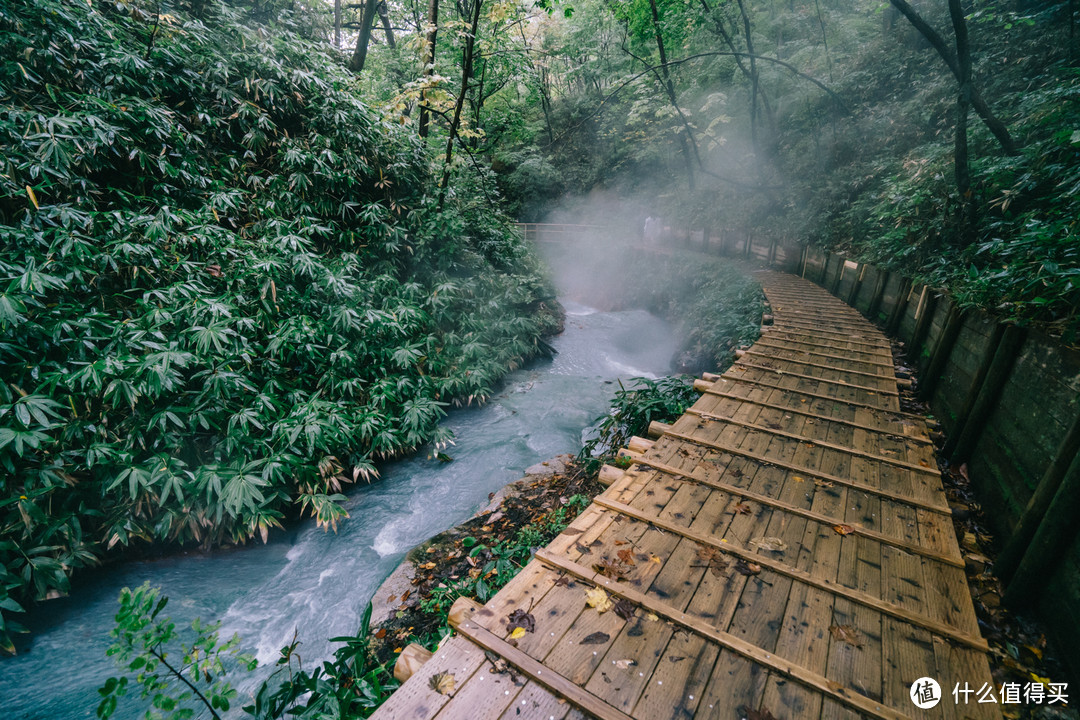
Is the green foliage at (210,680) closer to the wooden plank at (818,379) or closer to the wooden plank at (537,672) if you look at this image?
the wooden plank at (537,672)

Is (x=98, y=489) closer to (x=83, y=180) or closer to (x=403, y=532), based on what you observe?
(x=403, y=532)

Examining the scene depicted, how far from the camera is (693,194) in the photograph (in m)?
19.4

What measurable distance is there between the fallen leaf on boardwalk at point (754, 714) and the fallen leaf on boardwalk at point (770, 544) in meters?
0.89

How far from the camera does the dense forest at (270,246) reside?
3773 millimetres

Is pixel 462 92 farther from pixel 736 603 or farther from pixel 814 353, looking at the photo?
pixel 736 603

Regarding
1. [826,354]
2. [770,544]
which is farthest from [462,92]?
[770,544]

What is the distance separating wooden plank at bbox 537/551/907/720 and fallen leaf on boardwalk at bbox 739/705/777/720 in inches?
7.1

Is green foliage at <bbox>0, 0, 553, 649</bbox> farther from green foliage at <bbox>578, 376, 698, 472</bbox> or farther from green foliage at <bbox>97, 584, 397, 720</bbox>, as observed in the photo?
green foliage at <bbox>578, 376, 698, 472</bbox>

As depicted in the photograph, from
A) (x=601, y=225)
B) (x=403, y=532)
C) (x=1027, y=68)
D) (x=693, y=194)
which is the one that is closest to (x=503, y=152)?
(x=601, y=225)

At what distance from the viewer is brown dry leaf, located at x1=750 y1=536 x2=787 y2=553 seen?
2275mm

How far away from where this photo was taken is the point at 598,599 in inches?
77.9

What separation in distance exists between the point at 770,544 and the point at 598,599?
3.61 feet

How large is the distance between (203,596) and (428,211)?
6.62 metres

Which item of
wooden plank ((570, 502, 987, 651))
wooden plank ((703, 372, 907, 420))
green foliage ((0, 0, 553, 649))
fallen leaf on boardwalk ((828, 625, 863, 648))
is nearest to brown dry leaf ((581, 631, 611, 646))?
wooden plank ((570, 502, 987, 651))
